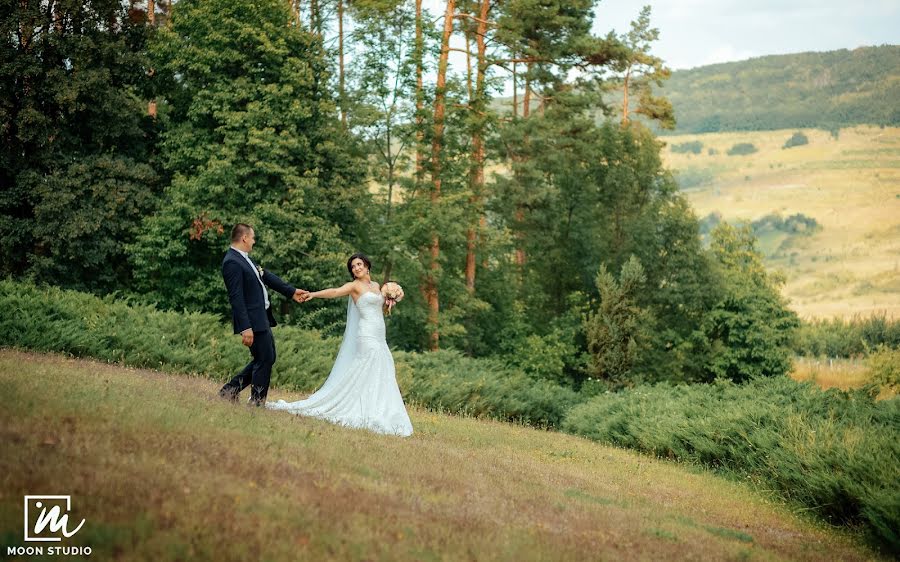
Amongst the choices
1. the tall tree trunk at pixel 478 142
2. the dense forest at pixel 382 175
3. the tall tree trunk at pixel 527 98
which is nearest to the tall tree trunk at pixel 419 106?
the dense forest at pixel 382 175

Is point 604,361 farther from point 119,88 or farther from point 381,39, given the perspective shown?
point 119,88

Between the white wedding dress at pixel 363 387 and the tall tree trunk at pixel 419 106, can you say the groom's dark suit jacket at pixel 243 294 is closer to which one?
the white wedding dress at pixel 363 387

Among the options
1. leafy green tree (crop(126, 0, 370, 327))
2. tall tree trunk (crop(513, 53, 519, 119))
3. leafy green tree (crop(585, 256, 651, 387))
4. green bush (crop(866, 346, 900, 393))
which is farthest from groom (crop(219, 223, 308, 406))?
green bush (crop(866, 346, 900, 393))

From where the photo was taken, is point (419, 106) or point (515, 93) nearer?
point (419, 106)

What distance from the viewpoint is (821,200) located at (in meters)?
157

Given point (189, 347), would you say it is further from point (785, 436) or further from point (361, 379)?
point (785, 436)

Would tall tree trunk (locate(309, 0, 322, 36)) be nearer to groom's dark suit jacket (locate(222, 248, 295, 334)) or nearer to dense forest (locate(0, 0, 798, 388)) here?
dense forest (locate(0, 0, 798, 388))

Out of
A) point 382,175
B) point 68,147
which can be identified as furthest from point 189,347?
point 382,175

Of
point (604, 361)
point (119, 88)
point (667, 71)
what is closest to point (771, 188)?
point (667, 71)

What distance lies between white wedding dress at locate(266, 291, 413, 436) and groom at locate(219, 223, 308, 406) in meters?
0.63

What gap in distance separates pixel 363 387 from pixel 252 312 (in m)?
2.20

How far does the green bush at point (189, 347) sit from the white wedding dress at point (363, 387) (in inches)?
282

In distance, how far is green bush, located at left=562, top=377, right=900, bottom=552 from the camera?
1205cm

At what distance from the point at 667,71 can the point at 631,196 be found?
8093mm
